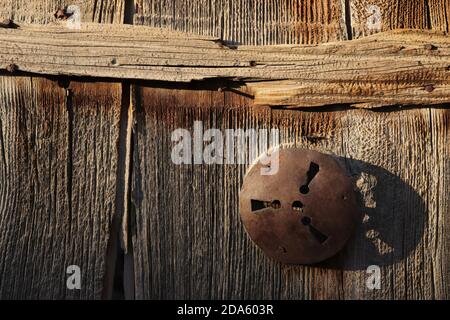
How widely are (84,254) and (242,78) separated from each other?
74cm

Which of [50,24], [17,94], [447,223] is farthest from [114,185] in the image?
Result: [447,223]

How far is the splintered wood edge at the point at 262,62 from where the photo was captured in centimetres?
176

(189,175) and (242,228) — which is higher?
(189,175)

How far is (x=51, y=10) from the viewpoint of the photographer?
1817 millimetres

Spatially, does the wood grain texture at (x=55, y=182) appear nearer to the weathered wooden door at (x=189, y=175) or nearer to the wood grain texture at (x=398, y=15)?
the weathered wooden door at (x=189, y=175)

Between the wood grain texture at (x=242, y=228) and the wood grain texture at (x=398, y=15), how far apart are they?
277 millimetres

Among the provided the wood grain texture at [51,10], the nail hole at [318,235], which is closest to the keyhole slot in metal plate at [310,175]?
the nail hole at [318,235]

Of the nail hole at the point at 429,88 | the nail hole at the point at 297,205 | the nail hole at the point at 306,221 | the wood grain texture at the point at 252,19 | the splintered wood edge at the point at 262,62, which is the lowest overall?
the nail hole at the point at 306,221

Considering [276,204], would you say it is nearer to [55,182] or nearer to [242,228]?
[242,228]

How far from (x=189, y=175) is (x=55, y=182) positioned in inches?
16.5

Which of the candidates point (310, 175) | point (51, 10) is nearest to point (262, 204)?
point (310, 175)

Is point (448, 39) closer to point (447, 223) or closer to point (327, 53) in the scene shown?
point (327, 53)

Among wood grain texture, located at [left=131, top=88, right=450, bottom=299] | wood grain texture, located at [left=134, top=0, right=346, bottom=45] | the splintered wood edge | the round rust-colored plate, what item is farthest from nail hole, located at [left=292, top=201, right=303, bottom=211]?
wood grain texture, located at [left=134, top=0, right=346, bottom=45]

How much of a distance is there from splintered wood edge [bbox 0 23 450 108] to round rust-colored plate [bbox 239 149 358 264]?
205 millimetres
